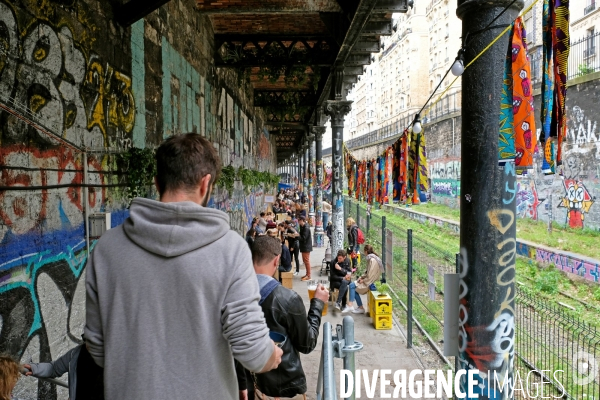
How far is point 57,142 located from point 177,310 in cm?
277

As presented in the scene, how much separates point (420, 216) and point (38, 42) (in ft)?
90.5

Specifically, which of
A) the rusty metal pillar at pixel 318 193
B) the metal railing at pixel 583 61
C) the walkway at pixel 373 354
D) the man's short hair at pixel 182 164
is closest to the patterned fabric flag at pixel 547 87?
the man's short hair at pixel 182 164

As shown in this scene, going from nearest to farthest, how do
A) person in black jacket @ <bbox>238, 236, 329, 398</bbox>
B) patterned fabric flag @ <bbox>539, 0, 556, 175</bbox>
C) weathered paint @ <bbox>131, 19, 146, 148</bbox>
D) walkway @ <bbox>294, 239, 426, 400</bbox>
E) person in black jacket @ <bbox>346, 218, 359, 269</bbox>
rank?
1. patterned fabric flag @ <bbox>539, 0, 556, 175</bbox>
2. person in black jacket @ <bbox>238, 236, 329, 398</bbox>
3. weathered paint @ <bbox>131, 19, 146, 148</bbox>
4. walkway @ <bbox>294, 239, 426, 400</bbox>
5. person in black jacket @ <bbox>346, 218, 359, 269</bbox>

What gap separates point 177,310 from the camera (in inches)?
59.2

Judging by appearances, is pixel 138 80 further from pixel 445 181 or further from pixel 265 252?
pixel 445 181

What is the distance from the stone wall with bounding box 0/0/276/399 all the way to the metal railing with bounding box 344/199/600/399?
4.16 meters

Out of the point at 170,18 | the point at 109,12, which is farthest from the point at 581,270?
the point at 109,12

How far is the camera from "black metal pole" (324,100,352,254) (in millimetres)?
13164

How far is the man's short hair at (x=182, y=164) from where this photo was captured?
1.63m

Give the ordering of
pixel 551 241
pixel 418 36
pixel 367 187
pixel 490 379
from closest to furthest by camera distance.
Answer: pixel 490 379, pixel 367 187, pixel 551 241, pixel 418 36

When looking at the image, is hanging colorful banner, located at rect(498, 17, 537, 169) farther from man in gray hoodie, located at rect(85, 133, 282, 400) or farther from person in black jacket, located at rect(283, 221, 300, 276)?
person in black jacket, located at rect(283, 221, 300, 276)

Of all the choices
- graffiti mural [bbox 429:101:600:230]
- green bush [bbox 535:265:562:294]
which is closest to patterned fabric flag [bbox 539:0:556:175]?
green bush [bbox 535:265:562:294]

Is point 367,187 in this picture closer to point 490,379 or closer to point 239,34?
point 239,34

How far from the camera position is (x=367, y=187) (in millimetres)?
13508
